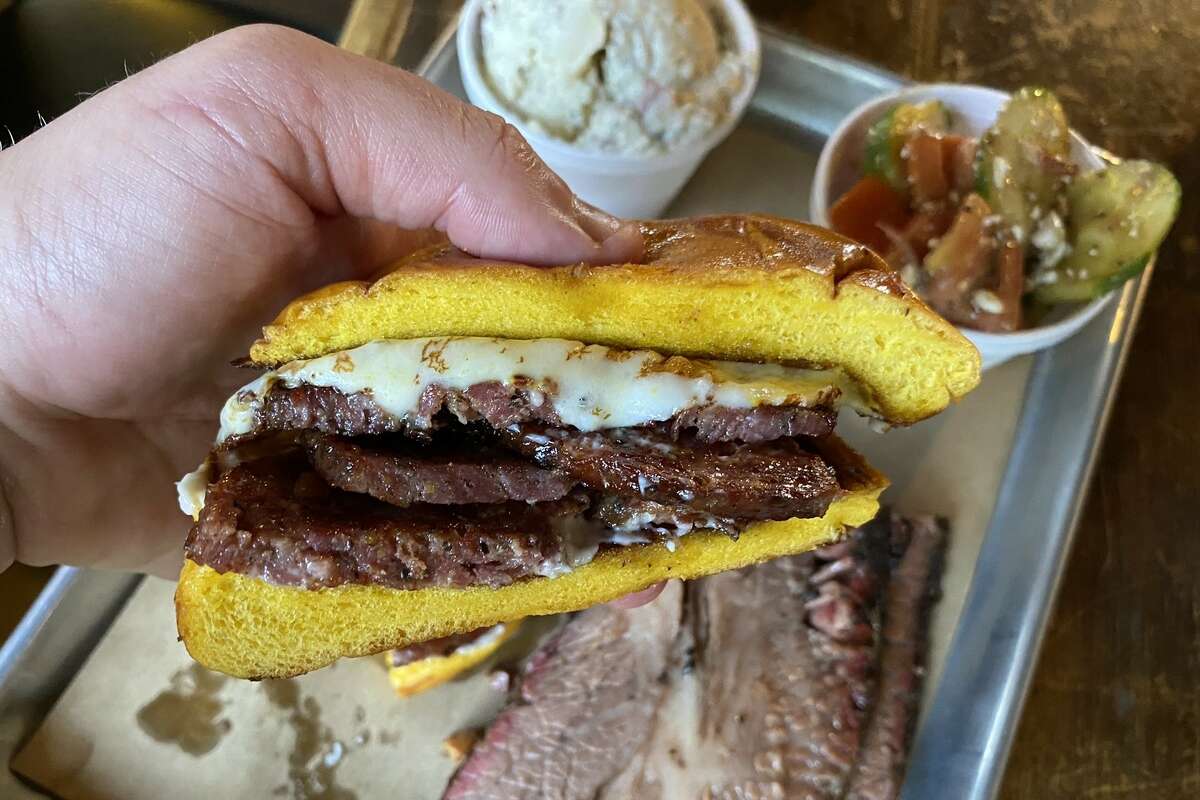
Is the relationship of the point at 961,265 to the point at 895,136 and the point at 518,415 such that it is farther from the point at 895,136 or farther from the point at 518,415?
the point at 518,415

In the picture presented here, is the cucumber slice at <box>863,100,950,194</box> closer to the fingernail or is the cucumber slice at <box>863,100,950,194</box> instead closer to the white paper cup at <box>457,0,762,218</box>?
the white paper cup at <box>457,0,762,218</box>

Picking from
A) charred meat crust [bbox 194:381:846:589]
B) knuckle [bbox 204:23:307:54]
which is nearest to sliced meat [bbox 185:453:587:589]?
charred meat crust [bbox 194:381:846:589]

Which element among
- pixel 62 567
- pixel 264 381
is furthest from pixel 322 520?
pixel 62 567

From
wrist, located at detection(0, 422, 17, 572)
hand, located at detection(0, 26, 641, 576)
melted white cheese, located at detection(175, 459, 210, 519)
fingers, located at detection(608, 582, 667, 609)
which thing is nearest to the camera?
melted white cheese, located at detection(175, 459, 210, 519)

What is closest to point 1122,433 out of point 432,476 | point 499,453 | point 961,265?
point 961,265

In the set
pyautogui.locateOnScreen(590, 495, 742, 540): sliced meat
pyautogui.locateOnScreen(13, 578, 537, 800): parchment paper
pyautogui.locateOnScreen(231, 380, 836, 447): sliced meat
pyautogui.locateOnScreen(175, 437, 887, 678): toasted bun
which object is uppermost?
pyautogui.locateOnScreen(231, 380, 836, 447): sliced meat

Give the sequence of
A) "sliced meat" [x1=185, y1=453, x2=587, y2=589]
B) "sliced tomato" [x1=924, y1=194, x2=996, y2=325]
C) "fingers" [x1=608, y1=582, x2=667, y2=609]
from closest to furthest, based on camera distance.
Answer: "sliced meat" [x1=185, y1=453, x2=587, y2=589] → "fingers" [x1=608, y1=582, x2=667, y2=609] → "sliced tomato" [x1=924, y1=194, x2=996, y2=325]
